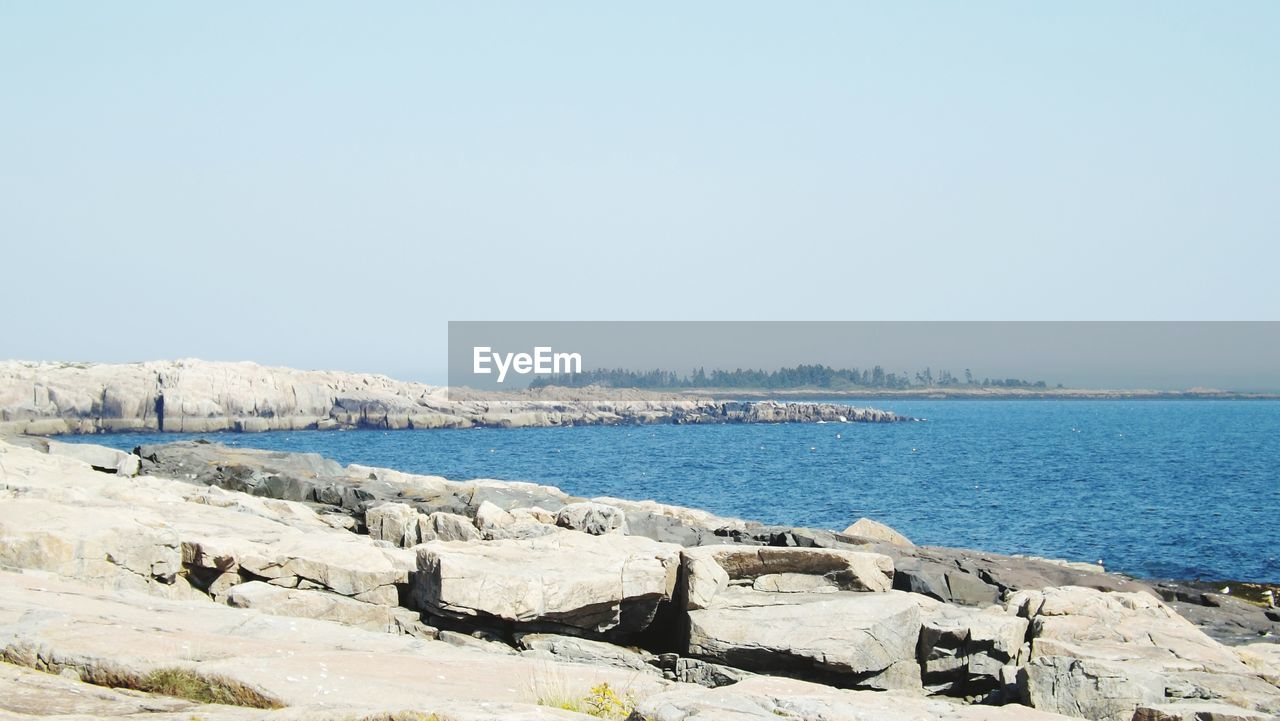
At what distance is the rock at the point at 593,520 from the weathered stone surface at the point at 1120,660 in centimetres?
784

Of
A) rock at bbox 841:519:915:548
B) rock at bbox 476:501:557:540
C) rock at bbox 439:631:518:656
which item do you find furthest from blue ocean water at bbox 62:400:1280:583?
rock at bbox 439:631:518:656

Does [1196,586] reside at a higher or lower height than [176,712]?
lower

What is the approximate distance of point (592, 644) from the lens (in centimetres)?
1534

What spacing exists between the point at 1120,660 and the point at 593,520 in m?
10.3

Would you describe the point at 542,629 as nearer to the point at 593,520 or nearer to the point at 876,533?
the point at 593,520

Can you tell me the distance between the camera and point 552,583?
15008 millimetres

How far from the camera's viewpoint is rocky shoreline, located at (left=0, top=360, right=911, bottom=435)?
101 m

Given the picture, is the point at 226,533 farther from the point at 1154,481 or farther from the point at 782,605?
the point at 1154,481

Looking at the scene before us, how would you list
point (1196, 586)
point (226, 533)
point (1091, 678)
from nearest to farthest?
point (1091, 678) → point (226, 533) → point (1196, 586)

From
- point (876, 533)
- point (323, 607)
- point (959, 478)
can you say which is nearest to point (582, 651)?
point (323, 607)

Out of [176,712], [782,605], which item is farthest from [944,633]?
[176,712]

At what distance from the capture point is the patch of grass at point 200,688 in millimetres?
7902

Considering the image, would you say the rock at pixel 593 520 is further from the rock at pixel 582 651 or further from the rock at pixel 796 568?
the rock at pixel 582 651

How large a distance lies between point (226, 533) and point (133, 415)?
96952mm
